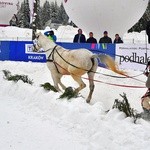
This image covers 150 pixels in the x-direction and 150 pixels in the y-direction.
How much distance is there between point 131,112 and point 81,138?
1051 mm

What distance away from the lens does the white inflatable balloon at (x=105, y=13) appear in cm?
2156

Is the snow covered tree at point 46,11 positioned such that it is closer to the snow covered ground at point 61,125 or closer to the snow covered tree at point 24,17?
the snow covered tree at point 24,17

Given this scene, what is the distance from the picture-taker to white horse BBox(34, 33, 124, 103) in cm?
1062

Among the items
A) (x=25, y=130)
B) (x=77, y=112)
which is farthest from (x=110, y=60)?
(x=25, y=130)

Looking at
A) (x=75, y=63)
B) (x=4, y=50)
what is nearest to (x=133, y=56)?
(x=75, y=63)

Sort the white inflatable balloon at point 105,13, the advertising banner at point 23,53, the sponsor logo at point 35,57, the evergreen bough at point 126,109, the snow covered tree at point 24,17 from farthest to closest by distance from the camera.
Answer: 1. the snow covered tree at point 24,17
2. the white inflatable balloon at point 105,13
3. the advertising banner at point 23,53
4. the sponsor logo at point 35,57
5. the evergreen bough at point 126,109

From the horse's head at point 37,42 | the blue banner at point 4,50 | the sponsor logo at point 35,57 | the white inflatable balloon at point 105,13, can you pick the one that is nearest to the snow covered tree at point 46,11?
the white inflatable balloon at point 105,13

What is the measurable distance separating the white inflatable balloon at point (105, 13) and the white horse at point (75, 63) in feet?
33.1

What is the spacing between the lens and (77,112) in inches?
292

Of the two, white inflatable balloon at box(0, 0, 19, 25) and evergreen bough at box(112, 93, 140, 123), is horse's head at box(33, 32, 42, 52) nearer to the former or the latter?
evergreen bough at box(112, 93, 140, 123)

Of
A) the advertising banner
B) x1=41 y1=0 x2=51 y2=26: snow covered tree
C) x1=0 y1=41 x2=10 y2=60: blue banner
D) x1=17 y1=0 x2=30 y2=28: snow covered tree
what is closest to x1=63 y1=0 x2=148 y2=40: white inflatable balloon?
the advertising banner

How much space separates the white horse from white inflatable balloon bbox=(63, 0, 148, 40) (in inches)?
397

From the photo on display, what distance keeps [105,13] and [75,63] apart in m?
11.8

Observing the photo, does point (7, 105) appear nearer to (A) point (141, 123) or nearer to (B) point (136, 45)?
(A) point (141, 123)
